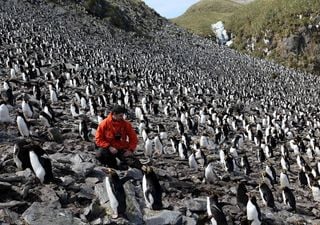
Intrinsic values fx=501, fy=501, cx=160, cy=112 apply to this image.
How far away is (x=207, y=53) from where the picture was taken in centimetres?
6406

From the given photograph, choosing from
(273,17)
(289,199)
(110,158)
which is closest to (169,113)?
(289,199)

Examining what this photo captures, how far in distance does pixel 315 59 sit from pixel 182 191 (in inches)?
2823

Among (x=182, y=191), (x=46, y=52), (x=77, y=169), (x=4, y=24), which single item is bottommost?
(x=182, y=191)

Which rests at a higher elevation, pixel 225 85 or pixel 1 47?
pixel 1 47

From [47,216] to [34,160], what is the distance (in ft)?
5.23

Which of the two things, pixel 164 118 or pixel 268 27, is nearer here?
pixel 164 118

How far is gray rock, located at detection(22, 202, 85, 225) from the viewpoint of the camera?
773cm

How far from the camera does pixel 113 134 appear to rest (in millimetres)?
10641

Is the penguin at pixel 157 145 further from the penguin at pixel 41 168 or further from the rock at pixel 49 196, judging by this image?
the rock at pixel 49 196

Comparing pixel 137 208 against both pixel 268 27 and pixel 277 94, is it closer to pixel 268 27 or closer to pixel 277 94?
pixel 277 94

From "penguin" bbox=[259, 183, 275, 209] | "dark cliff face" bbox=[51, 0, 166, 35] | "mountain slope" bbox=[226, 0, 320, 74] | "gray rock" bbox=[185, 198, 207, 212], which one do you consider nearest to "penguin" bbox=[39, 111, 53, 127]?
"gray rock" bbox=[185, 198, 207, 212]

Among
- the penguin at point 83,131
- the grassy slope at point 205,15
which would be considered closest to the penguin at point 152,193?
the penguin at point 83,131

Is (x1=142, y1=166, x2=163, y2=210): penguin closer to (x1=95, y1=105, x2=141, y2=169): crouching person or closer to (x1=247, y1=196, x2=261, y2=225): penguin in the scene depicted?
(x1=95, y1=105, x2=141, y2=169): crouching person

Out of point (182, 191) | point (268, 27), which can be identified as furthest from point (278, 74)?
point (182, 191)
